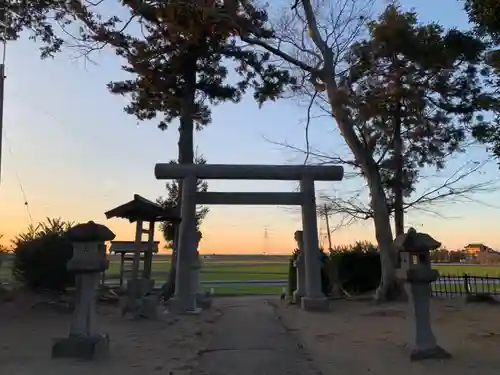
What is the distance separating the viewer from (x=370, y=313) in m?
13.4

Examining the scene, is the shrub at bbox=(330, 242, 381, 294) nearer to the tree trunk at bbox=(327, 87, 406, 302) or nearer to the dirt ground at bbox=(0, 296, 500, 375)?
the tree trunk at bbox=(327, 87, 406, 302)

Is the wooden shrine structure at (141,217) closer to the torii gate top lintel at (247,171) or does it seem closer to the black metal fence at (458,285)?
the torii gate top lintel at (247,171)

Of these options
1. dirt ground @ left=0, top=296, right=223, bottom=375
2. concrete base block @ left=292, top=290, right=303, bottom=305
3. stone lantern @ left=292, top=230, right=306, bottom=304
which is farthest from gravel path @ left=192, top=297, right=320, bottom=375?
stone lantern @ left=292, top=230, right=306, bottom=304

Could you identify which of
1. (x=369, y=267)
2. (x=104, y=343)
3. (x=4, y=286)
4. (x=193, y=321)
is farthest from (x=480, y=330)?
(x=4, y=286)

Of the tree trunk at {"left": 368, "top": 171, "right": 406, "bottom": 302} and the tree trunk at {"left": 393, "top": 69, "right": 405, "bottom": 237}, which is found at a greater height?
the tree trunk at {"left": 393, "top": 69, "right": 405, "bottom": 237}

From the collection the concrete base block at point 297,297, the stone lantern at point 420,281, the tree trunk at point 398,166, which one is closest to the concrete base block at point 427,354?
the stone lantern at point 420,281

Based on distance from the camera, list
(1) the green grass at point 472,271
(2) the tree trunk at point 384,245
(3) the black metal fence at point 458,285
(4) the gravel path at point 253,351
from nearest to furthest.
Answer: (4) the gravel path at point 253,351, (2) the tree trunk at point 384,245, (3) the black metal fence at point 458,285, (1) the green grass at point 472,271

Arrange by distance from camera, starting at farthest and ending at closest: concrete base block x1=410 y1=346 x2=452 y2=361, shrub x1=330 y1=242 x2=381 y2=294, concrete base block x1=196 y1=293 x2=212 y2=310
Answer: shrub x1=330 y1=242 x2=381 y2=294
concrete base block x1=196 y1=293 x2=212 y2=310
concrete base block x1=410 y1=346 x2=452 y2=361

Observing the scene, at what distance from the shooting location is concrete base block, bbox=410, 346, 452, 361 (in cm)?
711

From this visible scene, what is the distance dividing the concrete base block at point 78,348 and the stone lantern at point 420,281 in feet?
12.9

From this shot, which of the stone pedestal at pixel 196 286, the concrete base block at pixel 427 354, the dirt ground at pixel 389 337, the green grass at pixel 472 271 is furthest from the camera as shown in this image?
the green grass at pixel 472 271

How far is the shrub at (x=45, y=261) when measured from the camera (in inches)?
554

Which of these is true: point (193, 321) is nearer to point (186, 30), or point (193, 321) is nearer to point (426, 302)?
point (426, 302)

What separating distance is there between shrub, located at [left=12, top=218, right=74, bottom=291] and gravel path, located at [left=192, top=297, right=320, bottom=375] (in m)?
4.44
